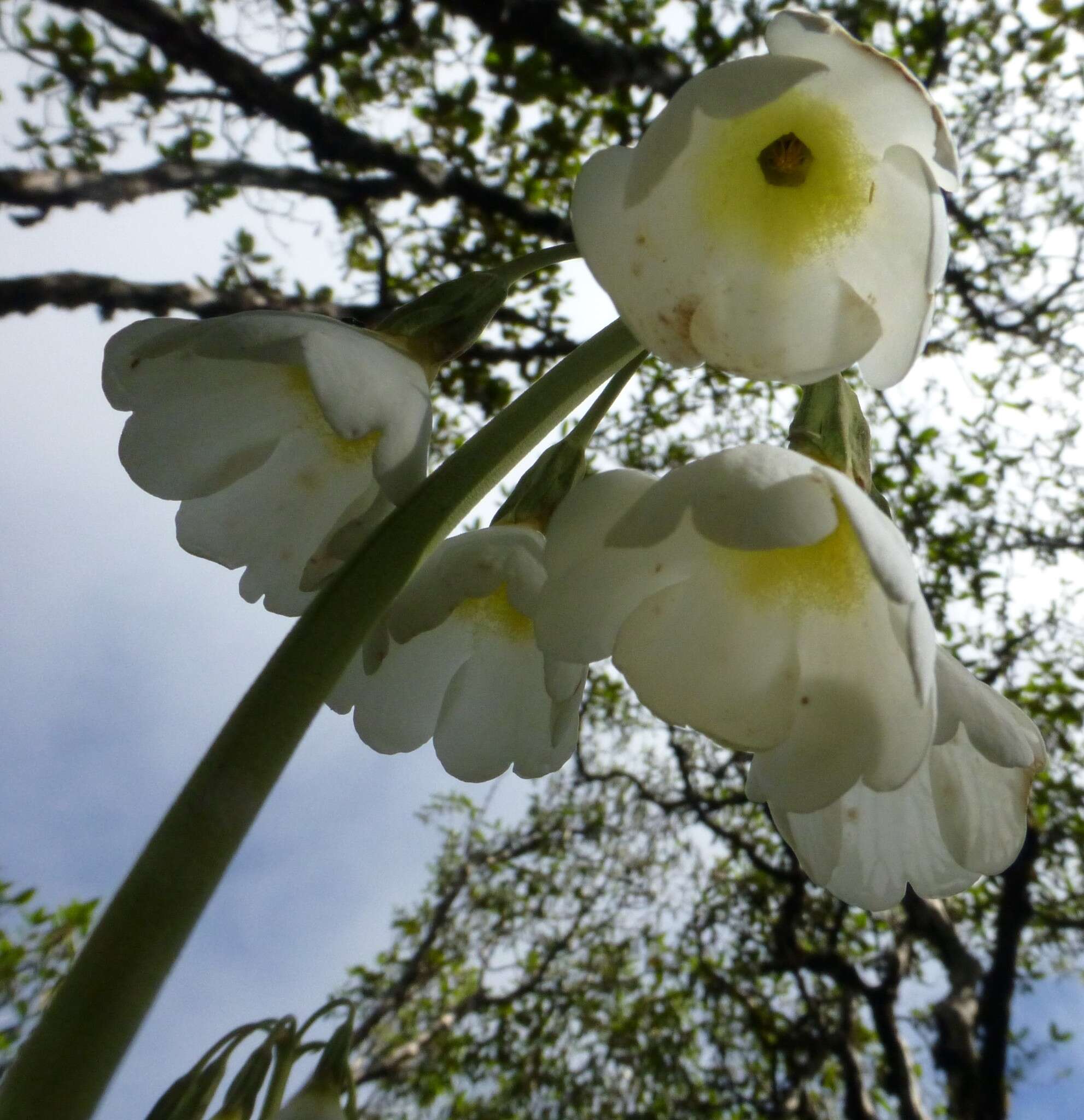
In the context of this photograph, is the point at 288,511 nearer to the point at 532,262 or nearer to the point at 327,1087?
the point at 532,262

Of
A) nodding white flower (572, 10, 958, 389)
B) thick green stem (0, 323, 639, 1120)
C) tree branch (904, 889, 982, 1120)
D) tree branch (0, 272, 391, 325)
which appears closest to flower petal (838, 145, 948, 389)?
nodding white flower (572, 10, 958, 389)

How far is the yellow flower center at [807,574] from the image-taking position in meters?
0.63

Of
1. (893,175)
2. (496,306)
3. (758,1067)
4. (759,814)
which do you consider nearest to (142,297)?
(496,306)

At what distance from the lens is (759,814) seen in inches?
Answer: 225

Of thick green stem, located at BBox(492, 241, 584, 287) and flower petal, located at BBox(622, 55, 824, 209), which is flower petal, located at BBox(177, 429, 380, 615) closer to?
thick green stem, located at BBox(492, 241, 584, 287)

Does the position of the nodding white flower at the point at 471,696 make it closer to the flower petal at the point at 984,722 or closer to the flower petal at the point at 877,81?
the flower petal at the point at 984,722

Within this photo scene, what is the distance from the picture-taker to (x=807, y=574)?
65 cm

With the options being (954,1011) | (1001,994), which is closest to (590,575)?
(1001,994)

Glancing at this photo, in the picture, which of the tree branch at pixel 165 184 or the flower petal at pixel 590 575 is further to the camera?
the tree branch at pixel 165 184

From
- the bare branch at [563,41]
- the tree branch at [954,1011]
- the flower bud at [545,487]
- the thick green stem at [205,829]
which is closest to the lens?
the thick green stem at [205,829]

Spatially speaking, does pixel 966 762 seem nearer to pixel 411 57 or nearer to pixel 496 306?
pixel 496 306

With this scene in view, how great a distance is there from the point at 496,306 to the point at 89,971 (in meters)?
0.57

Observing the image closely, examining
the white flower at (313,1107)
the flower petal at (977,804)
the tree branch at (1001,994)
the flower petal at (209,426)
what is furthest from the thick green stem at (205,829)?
the tree branch at (1001,994)

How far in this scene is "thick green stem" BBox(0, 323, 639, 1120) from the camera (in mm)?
333
